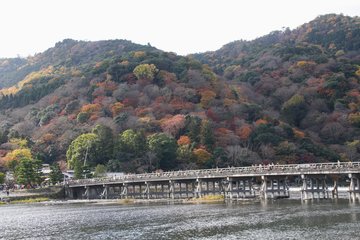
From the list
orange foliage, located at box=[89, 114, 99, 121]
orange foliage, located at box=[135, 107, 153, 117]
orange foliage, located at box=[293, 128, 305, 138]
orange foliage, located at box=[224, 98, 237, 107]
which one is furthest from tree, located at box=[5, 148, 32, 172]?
orange foliage, located at box=[293, 128, 305, 138]

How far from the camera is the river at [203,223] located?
108ft

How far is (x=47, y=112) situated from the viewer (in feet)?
369

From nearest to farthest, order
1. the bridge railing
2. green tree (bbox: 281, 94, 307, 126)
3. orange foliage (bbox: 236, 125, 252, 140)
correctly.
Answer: the bridge railing, orange foliage (bbox: 236, 125, 252, 140), green tree (bbox: 281, 94, 307, 126)

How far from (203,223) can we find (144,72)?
82838mm

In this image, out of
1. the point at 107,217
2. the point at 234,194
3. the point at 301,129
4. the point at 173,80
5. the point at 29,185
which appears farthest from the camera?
the point at 173,80

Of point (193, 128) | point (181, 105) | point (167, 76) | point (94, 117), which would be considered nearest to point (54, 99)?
point (94, 117)

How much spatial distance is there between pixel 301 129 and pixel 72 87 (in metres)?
52.0

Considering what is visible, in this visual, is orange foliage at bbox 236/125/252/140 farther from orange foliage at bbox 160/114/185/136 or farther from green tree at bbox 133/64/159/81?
green tree at bbox 133/64/159/81

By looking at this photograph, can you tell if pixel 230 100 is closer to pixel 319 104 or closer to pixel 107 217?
pixel 319 104

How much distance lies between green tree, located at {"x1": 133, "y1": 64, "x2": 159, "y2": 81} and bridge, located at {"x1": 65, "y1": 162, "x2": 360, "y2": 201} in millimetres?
35686

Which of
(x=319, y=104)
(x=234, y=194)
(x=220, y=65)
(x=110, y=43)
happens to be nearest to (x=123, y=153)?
(x=234, y=194)

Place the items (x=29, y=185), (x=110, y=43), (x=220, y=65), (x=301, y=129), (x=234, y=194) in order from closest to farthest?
(x=234, y=194) < (x=29, y=185) < (x=301, y=129) < (x=220, y=65) < (x=110, y=43)

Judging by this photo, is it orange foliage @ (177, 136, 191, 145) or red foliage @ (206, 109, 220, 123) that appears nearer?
orange foliage @ (177, 136, 191, 145)

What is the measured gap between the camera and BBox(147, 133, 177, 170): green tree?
85.6 meters
